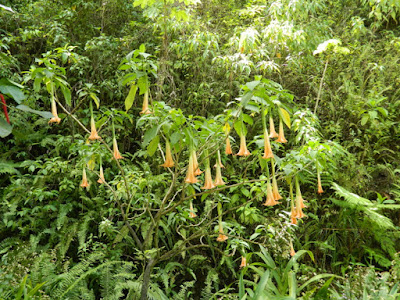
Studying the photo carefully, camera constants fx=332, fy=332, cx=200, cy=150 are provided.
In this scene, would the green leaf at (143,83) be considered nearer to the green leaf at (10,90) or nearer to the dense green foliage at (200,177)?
the dense green foliage at (200,177)

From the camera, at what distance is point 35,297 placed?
2504 millimetres

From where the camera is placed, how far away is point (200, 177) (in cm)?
333

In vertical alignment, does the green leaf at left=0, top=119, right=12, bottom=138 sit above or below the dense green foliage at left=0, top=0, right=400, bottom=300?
above

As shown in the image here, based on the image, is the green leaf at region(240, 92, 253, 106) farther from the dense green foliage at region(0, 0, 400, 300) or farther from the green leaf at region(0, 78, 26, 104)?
the green leaf at region(0, 78, 26, 104)

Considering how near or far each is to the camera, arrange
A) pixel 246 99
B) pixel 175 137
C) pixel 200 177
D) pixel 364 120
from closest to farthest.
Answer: pixel 246 99
pixel 175 137
pixel 200 177
pixel 364 120

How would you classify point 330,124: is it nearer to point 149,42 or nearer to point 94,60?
point 149,42

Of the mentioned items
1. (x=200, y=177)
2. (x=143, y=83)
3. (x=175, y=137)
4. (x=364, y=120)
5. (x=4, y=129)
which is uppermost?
(x=4, y=129)

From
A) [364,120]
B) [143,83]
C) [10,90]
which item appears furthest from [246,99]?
[364,120]

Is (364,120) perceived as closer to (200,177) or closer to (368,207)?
(368,207)

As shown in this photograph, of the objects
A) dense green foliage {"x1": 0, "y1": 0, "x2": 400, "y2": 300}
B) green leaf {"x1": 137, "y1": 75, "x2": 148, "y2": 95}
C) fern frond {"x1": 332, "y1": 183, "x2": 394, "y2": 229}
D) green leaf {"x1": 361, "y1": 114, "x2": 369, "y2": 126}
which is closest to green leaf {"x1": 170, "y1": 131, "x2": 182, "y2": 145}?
green leaf {"x1": 137, "y1": 75, "x2": 148, "y2": 95}

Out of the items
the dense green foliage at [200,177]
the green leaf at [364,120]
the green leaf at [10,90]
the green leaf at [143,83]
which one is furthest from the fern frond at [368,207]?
the green leaf at [10,90]

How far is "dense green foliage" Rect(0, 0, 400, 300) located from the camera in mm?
2844

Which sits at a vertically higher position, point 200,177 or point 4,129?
point 4,129

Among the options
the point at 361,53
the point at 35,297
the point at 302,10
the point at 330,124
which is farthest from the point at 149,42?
the point at 35,297
